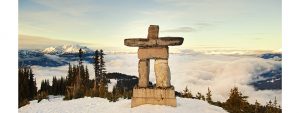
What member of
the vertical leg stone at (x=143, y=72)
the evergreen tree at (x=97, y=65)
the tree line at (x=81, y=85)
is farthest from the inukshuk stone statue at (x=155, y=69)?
the evergreen tree at (x=97, y=65)

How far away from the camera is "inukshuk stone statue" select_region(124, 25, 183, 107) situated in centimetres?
1043

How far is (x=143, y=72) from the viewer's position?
34.9 ft

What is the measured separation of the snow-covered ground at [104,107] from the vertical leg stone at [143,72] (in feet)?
1.73

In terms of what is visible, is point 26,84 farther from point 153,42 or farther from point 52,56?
point 153,42

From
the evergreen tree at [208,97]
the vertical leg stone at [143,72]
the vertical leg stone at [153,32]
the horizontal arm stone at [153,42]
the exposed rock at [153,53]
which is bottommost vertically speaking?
the evergreen tree at [208,97]

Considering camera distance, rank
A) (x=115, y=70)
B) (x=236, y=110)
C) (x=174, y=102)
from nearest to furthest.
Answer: (x=174, y=102)
(x=236, y=110)
(x=115, y=70)

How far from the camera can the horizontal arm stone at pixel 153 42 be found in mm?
10273

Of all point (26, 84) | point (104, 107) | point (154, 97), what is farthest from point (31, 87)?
point (154, 97)

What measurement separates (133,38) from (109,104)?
6.06 feet

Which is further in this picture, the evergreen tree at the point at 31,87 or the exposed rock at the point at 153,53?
the evergreen tree at the point at 31,87

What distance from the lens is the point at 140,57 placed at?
10625 mm

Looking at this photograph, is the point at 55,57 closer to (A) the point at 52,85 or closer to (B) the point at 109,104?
(A) the point at 52,85

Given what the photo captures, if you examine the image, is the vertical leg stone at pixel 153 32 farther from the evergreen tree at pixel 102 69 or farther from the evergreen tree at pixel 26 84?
the evergreen tree at pixel 26 84
